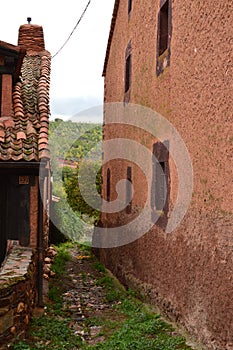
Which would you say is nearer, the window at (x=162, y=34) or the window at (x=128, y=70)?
the window at (x=162, y=34)

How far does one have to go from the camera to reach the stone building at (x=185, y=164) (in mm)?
5453

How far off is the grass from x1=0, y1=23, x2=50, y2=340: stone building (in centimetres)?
35

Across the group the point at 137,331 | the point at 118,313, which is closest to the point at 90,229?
the point at 118,313

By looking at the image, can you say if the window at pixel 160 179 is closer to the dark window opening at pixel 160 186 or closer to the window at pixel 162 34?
the dark window opening at pixel 160 186

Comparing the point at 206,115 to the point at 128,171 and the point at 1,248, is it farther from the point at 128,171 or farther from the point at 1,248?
the point at 128,171

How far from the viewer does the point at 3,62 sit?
30.9 ft

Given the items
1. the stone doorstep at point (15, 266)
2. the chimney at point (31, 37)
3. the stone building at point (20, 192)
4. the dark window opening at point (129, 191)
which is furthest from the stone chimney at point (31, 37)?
the stone doorstep at point (15, 266)

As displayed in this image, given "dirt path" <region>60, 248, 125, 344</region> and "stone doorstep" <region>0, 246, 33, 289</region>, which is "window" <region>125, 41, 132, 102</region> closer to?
"dirt path" <region>60, 248, 125, 344</region>

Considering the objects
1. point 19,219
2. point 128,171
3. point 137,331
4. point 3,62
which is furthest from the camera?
point 128,171

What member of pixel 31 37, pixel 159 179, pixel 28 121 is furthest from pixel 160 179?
pixel 31 37

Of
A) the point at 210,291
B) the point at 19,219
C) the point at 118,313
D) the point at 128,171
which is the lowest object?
the point at 118,313

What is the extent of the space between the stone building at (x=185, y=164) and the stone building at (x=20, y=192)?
6.71ft

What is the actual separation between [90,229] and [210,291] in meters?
17.5

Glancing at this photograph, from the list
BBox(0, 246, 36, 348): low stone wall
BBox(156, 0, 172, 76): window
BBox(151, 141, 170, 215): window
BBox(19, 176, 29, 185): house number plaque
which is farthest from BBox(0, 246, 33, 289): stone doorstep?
BBox(156, 0, 172, 76): window
